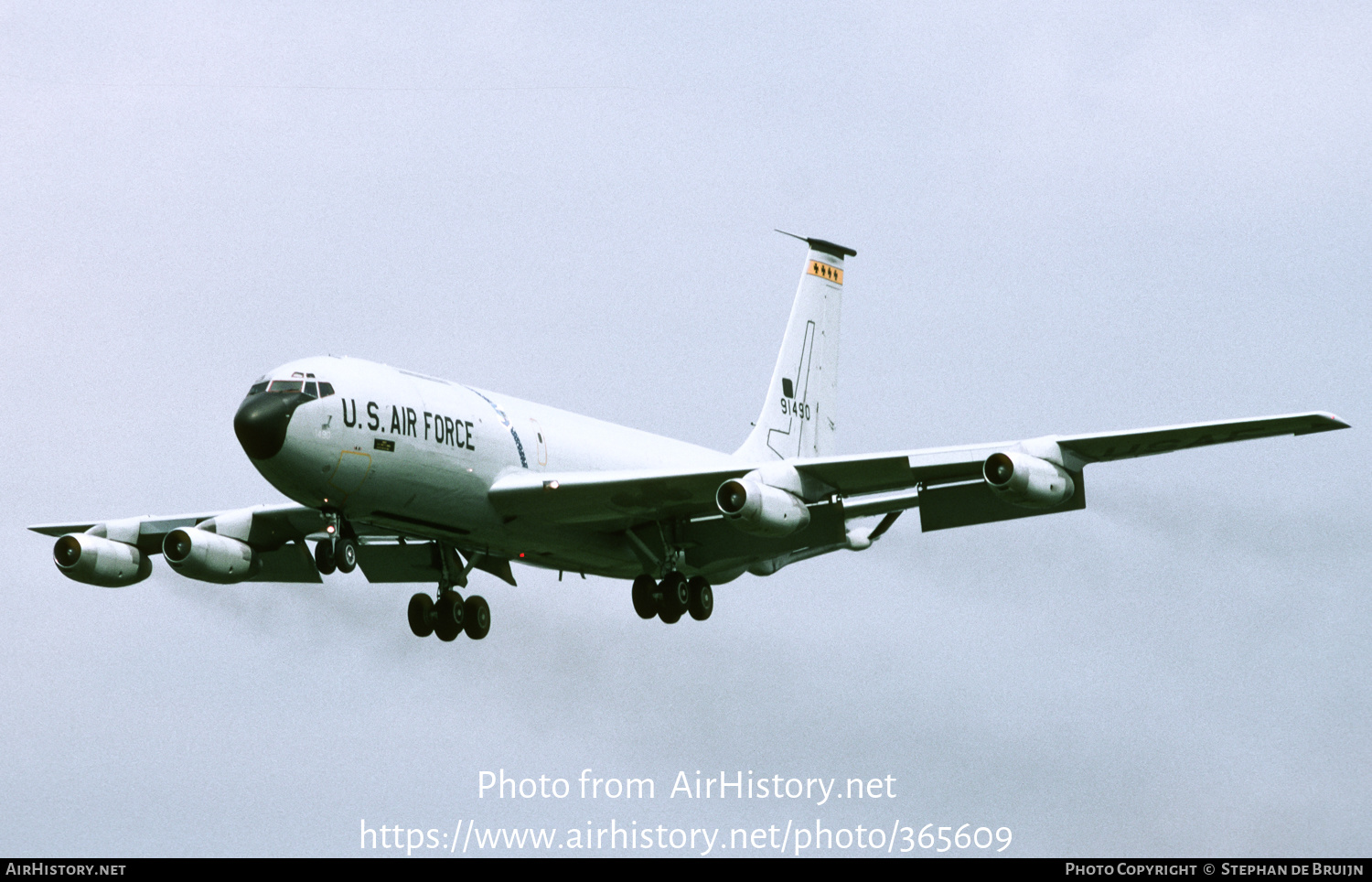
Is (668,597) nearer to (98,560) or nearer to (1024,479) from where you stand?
(1024,479)

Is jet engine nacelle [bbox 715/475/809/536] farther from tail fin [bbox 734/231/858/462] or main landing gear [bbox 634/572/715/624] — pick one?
tail fin [bbox 734/231/858/462]

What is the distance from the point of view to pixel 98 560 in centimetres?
4797

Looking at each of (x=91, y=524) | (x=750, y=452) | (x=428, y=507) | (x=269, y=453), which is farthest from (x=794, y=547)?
(x=91, y=524)

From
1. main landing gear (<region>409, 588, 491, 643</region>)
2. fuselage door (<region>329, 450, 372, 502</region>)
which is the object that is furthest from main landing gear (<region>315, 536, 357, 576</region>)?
main landing gear (<region>409, 588, 491, 643</region>)

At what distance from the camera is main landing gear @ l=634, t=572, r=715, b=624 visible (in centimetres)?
4556

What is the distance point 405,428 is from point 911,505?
13363mm

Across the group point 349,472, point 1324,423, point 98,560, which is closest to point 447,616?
point 349,472

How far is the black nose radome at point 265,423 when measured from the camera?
38281mm

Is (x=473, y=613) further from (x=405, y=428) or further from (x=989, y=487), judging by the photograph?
(x=989, y=487)

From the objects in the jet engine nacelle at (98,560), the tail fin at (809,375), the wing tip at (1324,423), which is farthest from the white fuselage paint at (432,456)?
the wing tip at (1324,423)

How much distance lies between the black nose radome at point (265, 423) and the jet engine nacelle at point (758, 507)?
948 centimetres

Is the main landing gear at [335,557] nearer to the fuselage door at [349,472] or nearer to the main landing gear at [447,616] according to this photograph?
the fuselage door at [349,472]

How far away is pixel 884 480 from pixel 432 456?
1017cm

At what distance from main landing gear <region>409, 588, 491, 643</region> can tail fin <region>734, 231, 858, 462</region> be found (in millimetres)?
10448
